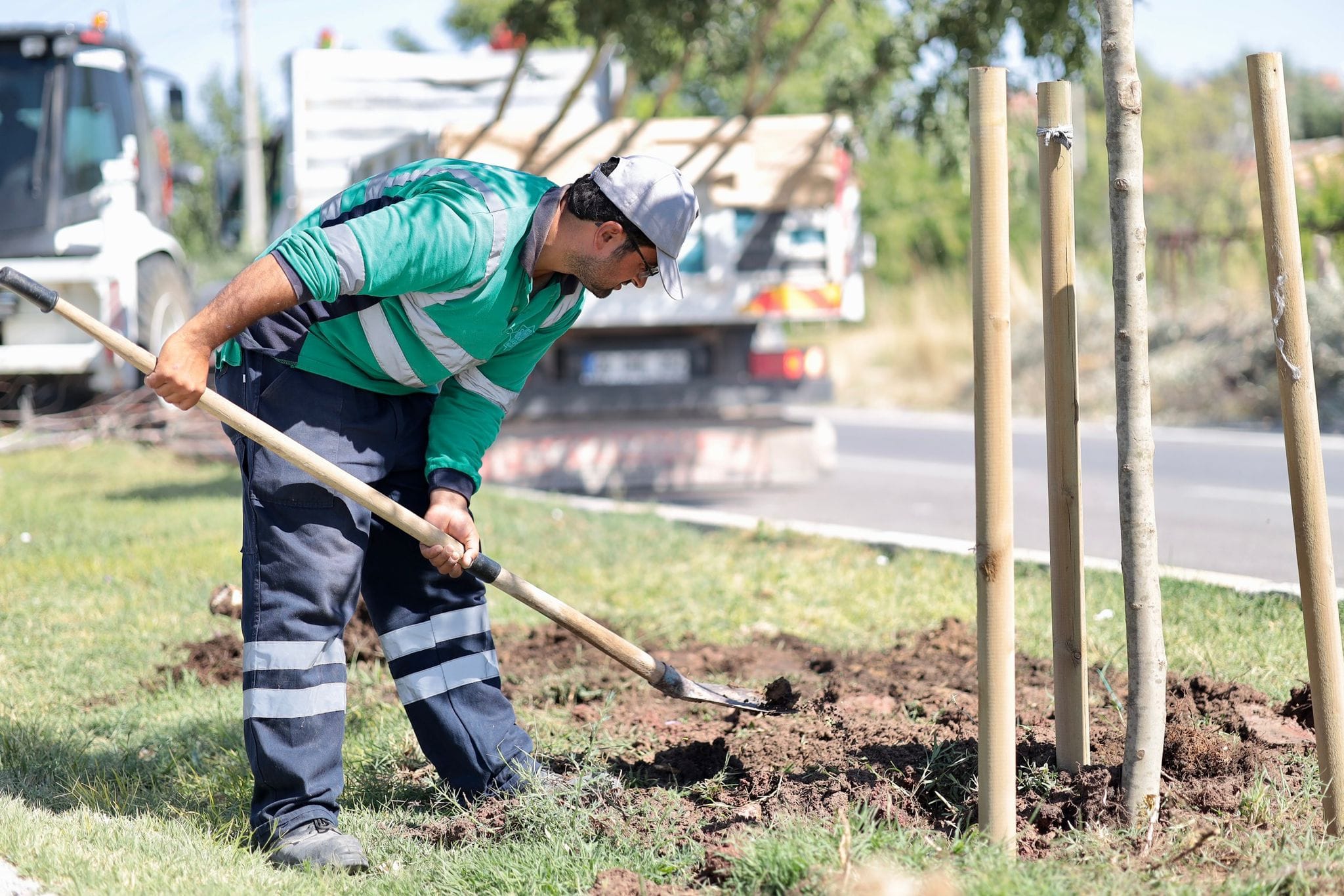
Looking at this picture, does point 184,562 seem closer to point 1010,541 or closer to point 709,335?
point 709,335

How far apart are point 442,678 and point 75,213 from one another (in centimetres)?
765

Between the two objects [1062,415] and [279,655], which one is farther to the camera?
[279,655]

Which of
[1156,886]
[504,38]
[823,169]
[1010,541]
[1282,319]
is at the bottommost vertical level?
[1156,886]

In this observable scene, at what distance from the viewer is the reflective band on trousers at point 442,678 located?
3189 mm

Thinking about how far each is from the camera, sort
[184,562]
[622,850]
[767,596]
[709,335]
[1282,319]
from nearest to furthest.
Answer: [1282,319], [622,850], [767,596], [184,562], [709,335]

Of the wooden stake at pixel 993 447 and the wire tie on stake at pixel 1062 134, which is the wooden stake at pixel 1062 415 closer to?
the wire tie on stake at pixel 1062 134

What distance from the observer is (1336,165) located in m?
16.0

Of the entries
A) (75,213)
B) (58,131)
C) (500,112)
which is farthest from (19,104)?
(500,112)

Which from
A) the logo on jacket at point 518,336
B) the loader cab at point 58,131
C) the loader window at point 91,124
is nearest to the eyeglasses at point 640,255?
the logo on jacket at point 518,336

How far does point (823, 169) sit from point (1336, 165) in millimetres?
10961

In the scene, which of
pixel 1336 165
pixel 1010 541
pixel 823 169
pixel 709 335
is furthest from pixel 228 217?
pixel 1336 165

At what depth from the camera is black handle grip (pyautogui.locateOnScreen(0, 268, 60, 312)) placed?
109 inches

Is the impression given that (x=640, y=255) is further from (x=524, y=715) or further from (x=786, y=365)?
(x=786, y=365)

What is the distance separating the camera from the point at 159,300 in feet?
31.8
